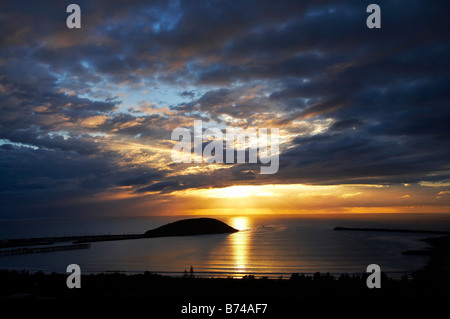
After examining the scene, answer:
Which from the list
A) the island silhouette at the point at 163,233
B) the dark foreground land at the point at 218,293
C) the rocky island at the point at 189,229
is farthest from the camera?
the rocky island at the point at 189,229

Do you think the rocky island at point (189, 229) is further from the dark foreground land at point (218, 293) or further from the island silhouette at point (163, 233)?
the dark foreground land at point (218, 293)

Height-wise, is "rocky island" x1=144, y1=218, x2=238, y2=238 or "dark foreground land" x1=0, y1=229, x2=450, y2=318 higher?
"dark foreground land" x1=0, y1=229, x2=450, y2=318

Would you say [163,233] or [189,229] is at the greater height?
Result: [189,229]

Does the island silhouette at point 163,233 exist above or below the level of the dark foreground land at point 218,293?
below

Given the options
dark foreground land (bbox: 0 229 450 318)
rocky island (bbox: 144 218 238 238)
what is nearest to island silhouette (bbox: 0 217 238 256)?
rocky island (bbox: 144 218 238 238)

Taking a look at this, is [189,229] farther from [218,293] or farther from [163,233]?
[218,293]

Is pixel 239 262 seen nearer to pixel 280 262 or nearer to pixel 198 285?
pixel 280 262

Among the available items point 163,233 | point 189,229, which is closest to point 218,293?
point 163,233

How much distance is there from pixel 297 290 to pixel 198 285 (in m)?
8.31

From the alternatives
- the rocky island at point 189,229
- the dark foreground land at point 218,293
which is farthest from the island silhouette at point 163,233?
the dark foreground land at point 218,293

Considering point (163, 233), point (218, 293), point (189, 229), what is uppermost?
point (218, 293)

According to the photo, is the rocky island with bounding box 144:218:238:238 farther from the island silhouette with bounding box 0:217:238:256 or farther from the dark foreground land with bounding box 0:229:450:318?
the dark foreground land with bounding box 0:229:450:318

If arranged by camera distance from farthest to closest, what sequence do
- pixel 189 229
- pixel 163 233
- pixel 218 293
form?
pixel 189 229, pixel 163 233, pixel 218 293
